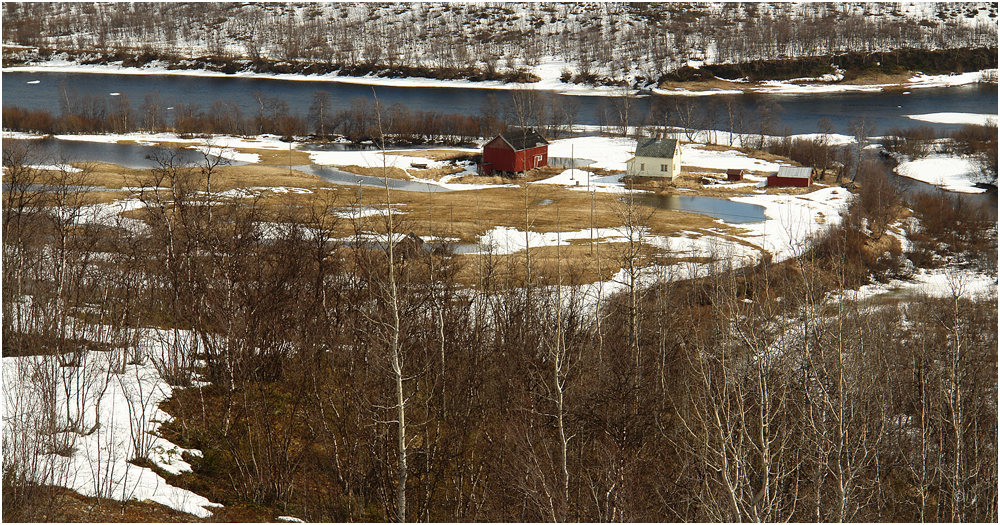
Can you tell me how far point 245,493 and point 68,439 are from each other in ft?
10.5

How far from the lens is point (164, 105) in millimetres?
120125

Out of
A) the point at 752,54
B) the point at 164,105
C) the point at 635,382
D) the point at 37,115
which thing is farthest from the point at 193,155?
the point at 752,54

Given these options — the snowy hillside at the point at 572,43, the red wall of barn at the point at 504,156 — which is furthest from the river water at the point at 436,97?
the red wall of barn at the point at 504,156

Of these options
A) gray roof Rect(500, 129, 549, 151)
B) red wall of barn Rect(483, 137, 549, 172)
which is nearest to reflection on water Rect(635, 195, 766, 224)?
red wall of barn Rect(483, 137, 549, 172)

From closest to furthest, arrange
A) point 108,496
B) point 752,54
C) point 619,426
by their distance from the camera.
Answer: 1. point 108,496
2. point 619,426
3. point 752,54

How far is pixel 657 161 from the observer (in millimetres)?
70438

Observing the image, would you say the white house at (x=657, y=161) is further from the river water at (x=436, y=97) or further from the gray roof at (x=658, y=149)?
the river water at (x=436, y=97)

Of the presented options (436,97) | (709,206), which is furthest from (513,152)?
(436,97)

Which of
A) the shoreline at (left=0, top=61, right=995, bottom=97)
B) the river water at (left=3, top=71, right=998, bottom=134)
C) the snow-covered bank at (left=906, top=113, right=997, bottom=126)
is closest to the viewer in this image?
the snow-covered bank at (left=906, top=113, right=997, bottom=126)

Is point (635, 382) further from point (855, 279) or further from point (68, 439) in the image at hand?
point (855, 279)

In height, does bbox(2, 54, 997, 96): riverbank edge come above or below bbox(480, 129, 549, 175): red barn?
above

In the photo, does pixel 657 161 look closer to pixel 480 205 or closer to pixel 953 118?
pixel 480 205

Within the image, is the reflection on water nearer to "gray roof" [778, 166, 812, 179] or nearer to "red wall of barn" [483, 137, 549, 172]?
"gray roof" [778, 166, 812, 179]

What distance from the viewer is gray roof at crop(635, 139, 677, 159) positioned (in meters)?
70.1
